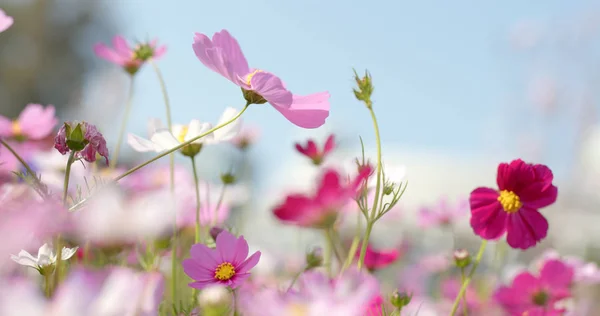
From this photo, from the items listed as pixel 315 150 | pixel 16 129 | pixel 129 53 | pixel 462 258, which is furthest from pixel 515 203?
pixel 16 129

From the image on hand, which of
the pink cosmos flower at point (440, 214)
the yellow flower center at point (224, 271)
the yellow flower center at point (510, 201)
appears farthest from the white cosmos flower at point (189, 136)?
the pink cosmos flower at point (440, 214)

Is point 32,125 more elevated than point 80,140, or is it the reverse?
point 80,140

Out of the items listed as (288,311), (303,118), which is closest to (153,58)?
(303,118)

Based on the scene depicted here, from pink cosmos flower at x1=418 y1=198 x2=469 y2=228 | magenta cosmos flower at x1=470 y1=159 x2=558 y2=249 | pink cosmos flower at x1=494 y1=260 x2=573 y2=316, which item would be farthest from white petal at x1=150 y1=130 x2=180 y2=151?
pink cosmos flower at x1=418 y1=198 x2=469 y2=228

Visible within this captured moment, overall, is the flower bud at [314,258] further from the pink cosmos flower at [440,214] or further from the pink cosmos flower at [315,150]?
the pink cosmos flower at [440,214]

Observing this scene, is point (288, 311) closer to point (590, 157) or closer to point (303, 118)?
point (303, 118)

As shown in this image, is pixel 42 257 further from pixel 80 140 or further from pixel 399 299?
pixel 399 299
